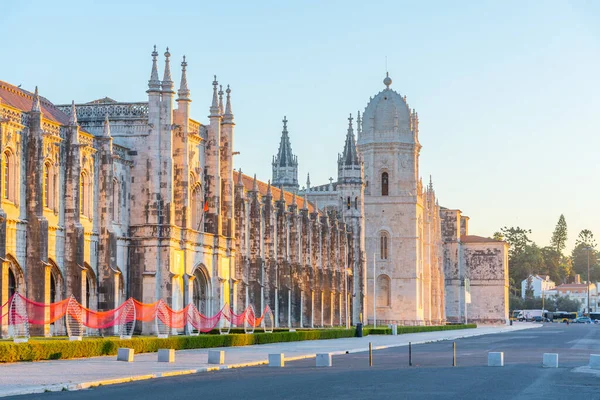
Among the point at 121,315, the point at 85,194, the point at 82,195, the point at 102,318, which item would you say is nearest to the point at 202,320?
A: the point at 121,315

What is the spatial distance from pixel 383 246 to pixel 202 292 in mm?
56485

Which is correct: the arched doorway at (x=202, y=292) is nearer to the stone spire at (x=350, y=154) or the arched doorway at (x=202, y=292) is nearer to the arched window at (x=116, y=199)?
the arched window at (x=116, y=199)

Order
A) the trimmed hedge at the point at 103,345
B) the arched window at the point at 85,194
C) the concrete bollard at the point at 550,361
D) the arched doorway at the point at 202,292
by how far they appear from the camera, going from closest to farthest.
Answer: the trimmed hedge at the point at 103,345, the concrete bollard at the point at 550,361, the arched window at the point at 85,194, the arched doorway at the point at 202,292

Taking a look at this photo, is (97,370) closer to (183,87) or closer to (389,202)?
(183,87)

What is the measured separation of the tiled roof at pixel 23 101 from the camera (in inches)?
2079

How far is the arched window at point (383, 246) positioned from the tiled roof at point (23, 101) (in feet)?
210

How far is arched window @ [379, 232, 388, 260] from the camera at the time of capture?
121000 mm

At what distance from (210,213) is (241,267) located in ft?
27.3

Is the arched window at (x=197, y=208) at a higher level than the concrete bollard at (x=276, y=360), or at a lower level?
higher

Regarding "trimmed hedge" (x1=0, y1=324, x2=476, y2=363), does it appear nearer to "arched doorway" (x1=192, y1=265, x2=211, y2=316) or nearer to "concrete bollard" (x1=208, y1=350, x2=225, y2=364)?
"concrete bollard" (x1=208, y1=350, x2=225, y2=364)

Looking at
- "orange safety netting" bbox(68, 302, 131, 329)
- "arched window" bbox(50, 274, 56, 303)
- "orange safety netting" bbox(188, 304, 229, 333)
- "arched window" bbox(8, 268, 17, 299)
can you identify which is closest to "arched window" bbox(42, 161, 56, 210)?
"arched window" bbox(50, 274, 56, 303)

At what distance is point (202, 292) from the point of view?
219ft

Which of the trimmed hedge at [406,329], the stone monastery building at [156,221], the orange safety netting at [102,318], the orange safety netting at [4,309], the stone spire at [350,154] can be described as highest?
the stone spire at [350,154]

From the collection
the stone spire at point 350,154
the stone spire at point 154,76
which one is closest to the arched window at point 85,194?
the stone spire at point 154,76
